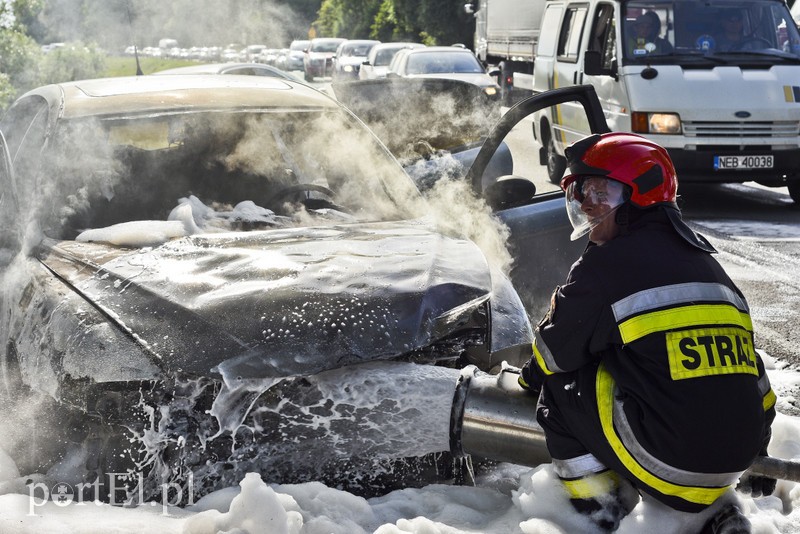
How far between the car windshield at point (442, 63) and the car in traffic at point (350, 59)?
836 cm

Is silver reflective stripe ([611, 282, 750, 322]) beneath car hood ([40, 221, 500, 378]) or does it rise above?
above

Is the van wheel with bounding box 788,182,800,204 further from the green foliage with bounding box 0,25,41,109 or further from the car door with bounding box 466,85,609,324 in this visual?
the green foliage with bounding box 0,25,41,109

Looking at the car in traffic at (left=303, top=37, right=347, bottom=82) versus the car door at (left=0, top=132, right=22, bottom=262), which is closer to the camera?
the car door at (left=0, top=132, right=22, bottom=262)

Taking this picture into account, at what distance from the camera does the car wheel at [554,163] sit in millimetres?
11172

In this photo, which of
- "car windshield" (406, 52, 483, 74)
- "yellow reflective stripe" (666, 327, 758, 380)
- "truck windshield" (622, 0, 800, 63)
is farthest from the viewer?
"car windshield" (406, 52, 483, 74)

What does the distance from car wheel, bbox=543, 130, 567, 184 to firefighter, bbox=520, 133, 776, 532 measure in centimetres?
857

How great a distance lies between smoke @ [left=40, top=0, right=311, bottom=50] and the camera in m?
21.3

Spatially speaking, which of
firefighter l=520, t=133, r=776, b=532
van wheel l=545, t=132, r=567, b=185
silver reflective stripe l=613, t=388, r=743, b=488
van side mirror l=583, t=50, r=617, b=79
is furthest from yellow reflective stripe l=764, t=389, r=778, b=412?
van wheel l=545, t=132, r=567, b=185

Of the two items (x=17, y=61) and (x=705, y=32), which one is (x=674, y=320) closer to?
(x=705, y=32)

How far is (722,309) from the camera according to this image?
2.47 meters

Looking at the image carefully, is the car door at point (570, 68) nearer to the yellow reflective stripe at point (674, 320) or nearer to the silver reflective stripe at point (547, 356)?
the silver reflective stripe at point (547, 356)

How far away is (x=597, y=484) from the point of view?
2.67 metres

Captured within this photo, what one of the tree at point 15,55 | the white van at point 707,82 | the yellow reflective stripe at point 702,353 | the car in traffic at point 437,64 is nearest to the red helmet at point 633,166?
the yellow reflective stripe at point 702,353

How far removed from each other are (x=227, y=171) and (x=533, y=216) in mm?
1474
